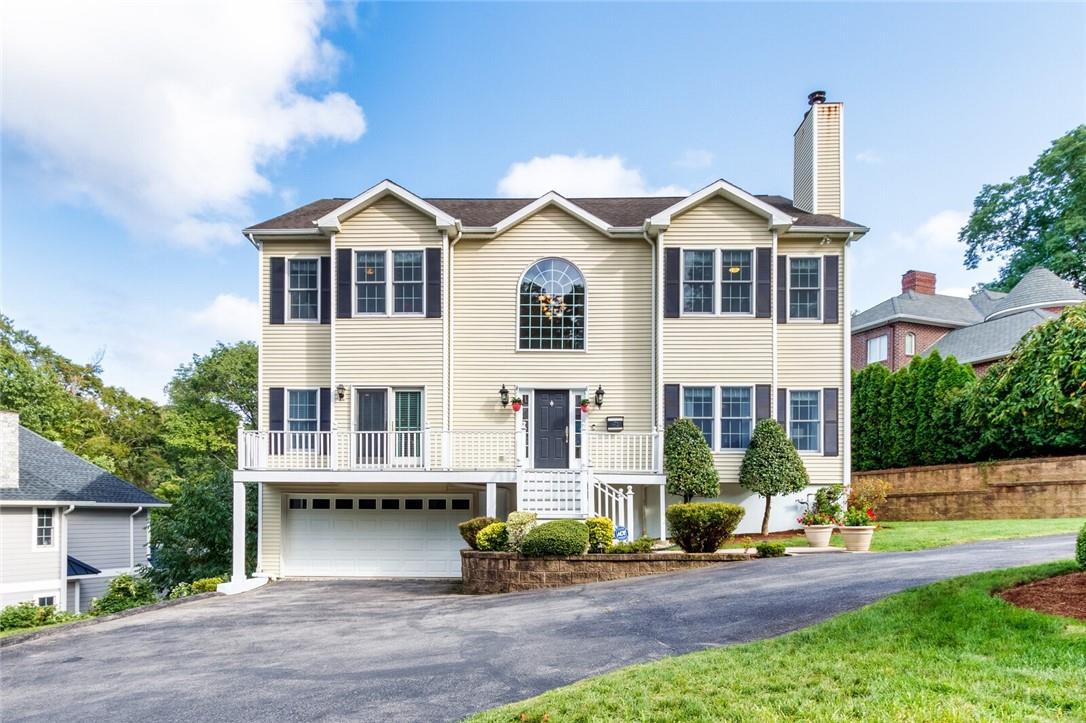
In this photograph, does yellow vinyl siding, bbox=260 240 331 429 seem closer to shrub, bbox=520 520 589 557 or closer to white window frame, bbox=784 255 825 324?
shrub, bbox=520 520 589 557

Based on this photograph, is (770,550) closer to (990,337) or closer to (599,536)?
(599,536)

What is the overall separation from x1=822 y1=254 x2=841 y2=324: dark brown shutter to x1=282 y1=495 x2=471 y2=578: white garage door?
8951mm

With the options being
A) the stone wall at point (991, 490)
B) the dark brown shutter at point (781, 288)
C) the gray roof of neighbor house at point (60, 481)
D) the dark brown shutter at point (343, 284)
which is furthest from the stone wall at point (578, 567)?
the gray roof of neighbor house at point (60, 481)

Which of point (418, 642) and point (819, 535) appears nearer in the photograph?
point (418, 642)

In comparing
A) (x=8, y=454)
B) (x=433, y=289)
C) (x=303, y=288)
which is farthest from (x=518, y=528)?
(x=8, y=454)

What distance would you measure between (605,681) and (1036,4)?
16.3 m

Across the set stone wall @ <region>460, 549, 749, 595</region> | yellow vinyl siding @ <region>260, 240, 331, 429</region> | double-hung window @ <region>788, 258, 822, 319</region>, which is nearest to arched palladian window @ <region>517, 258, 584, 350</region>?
yellow vinyl siding @ <region>260, 240, 331, 429</region>

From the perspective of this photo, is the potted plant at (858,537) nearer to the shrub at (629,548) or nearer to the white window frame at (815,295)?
the shrub at (629,548)

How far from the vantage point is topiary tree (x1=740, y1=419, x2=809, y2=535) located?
48.4ft

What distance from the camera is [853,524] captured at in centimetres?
1266

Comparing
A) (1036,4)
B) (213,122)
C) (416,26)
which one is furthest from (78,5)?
(1036,4)

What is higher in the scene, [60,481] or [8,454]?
[8,454]

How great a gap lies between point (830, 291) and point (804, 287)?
0.55 meters

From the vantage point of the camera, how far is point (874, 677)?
15.4 ft
